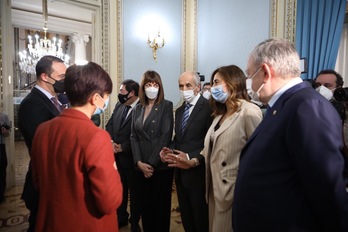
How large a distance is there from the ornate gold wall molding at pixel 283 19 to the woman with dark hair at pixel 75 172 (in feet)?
10.6

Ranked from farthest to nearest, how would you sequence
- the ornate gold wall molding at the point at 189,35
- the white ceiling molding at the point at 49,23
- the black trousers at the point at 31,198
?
the white ceiling molding at the point at 49,23 < the ornate gold wall molding at the point at 189,35 < the black trousers at the point at 31,198

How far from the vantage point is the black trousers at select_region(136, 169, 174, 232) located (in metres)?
2.24

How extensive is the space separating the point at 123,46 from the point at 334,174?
4013 mm

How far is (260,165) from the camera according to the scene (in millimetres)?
1036

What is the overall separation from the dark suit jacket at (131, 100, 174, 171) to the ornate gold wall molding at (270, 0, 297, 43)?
2.23m

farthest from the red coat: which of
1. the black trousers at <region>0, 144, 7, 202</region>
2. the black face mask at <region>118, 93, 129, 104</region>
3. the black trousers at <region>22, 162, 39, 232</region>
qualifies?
the black trousers at <region>0, 144, 7, 202</region>

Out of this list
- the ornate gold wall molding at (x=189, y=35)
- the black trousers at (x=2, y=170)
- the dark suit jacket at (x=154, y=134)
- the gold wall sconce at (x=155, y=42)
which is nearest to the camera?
the dark suit jacket at (x=154, y=134)

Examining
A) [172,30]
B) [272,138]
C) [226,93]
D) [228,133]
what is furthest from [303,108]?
[172,30]

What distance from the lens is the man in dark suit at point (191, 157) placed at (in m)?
1.93

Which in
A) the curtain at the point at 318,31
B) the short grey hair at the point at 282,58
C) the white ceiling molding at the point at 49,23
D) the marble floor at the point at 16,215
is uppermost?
the white ceiling molding at the point at 49,23

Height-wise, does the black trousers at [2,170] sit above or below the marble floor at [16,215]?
above

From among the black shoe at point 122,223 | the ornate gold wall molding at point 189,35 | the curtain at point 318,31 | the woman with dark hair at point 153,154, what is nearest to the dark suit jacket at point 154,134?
the woman with dark hair at point 153,154

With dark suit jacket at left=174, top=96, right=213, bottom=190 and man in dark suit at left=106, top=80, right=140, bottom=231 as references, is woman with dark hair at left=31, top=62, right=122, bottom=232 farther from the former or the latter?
man in dark suit at left=106, top=80, right=140, bottom=231

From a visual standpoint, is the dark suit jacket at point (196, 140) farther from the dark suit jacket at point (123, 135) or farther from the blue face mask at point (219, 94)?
the dark suit jacket at point (123, 135)
